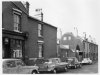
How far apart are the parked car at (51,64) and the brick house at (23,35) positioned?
0.34m

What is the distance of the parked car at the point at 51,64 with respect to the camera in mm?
9664

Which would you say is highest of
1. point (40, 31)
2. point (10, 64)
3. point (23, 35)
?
point (40, 31)

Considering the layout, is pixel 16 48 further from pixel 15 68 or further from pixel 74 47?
pixel 74 47

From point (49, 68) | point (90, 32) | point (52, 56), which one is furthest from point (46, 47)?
point (90, 32)

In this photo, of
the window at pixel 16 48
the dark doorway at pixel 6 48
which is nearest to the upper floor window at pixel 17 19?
the window at pixel 16 48

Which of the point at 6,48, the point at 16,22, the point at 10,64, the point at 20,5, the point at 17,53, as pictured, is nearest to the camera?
the point at 10,64

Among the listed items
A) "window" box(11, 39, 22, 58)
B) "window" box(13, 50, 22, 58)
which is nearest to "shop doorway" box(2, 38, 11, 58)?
"window" box(11, 39, 22, 58)

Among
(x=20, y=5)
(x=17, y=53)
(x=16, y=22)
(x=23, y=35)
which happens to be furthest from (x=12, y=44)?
(x=20, y=5)

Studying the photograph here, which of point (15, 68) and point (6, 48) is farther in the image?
point (6, 48)

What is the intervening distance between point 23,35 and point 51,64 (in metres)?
2.10

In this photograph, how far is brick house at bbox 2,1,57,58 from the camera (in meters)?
8.97

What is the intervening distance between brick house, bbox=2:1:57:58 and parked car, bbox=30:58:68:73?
0.34 m

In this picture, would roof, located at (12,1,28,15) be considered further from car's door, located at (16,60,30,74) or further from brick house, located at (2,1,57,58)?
car's door, located at (16,60,30,74)

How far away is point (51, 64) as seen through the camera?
Result: 1054 centimetres
